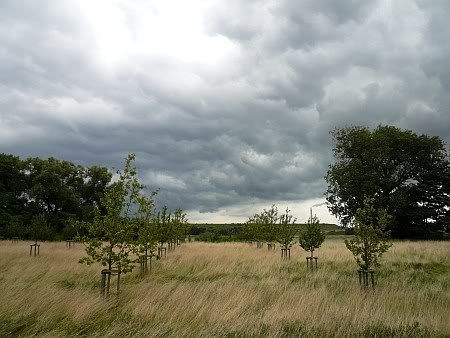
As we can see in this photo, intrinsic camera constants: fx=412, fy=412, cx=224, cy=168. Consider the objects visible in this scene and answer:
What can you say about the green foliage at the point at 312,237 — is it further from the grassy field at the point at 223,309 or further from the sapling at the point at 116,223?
the sapling at the point at 116,223

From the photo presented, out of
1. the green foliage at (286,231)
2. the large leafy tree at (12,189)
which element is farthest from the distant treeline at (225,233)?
the large leafy tree at (12,189)

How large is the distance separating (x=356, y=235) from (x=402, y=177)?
3734 cm

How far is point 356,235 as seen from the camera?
1720 centimetres

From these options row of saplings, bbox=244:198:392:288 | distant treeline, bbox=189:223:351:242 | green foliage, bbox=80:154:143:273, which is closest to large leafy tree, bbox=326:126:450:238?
distant treeline, bbox=189:223:351:242

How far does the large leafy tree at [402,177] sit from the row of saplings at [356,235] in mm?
14109

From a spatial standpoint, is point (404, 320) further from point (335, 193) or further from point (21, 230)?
point (21, 230)

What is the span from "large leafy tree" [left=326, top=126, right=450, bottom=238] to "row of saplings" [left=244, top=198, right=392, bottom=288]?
14.1 m

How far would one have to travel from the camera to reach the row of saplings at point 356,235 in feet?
54.7

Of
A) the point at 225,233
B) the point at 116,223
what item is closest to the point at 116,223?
the point at 116,223

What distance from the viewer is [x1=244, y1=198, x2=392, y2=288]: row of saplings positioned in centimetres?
1669

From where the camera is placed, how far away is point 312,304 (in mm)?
11477

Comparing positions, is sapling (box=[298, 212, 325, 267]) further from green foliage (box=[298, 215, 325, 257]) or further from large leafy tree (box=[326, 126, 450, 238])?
large leafy tree (box=[326, 126, 450, 238])

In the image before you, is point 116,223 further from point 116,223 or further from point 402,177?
point 402,177

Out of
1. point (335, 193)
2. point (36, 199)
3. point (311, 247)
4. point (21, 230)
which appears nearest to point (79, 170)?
point (36, 199)
